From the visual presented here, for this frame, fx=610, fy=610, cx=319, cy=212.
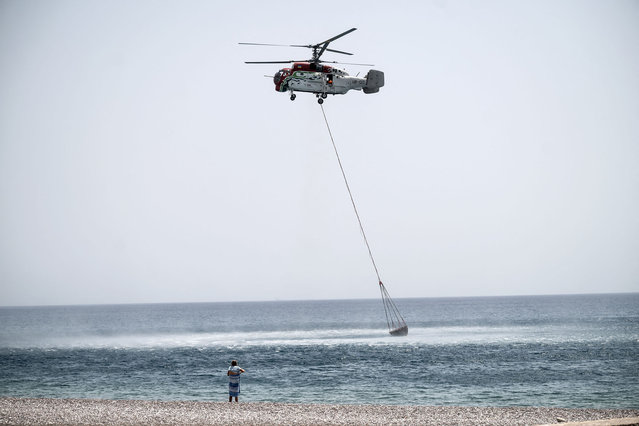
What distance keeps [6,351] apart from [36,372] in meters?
24.3

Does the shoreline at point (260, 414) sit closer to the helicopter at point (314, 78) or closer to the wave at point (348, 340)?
the helicopter at point (314, 78)

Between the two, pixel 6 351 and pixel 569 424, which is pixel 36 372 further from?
pixel 569 424

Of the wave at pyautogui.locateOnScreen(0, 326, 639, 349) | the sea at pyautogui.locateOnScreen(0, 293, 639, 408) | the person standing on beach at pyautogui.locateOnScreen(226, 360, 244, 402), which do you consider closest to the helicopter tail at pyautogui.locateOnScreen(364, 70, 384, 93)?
the person standing on beach at pyautogui.locateOnScreen(226, 360, 244, 402)

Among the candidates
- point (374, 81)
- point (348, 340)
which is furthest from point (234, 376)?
point (348, 340)

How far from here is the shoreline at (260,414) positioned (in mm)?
19453

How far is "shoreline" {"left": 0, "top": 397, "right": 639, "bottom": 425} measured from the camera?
1945 centimetres

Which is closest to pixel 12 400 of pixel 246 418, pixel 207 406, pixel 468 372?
pixel 207 406

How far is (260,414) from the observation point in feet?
68.4

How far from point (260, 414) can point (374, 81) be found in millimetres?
16958

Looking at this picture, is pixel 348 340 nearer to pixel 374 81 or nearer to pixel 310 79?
pixel 374 81

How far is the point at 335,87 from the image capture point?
28703 millimetres

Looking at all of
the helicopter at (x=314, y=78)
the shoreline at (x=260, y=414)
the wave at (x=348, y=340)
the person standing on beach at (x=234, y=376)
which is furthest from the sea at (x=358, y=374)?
the helicopter at (x=314, y=78)

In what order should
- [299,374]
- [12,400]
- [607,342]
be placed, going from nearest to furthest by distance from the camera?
[12,400], [299,374], [607,342]

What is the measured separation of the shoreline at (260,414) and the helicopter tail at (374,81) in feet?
50.2
